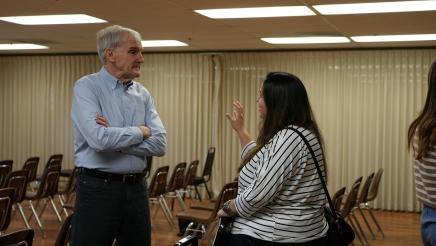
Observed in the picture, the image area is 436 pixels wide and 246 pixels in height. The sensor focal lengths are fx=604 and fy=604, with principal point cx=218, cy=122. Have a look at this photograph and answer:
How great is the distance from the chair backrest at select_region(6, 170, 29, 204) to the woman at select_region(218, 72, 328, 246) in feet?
16.0

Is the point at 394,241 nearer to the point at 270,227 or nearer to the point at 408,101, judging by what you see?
the point at 408,101

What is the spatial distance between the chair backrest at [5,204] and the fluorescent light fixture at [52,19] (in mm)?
2309

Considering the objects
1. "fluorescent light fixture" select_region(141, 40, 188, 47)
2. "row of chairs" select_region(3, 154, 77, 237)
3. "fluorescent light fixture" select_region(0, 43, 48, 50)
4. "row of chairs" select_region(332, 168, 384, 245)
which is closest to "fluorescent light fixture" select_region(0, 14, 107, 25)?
"row of chairs" select_region(3, 154, 77, 237)

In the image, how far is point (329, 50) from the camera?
10531 mm

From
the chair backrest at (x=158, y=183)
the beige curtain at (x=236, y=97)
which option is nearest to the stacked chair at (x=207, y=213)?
the chair backrest at (x=158, y=183)

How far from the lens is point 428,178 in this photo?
2174 millimetres

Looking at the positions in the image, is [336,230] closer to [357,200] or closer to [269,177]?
[269,177]

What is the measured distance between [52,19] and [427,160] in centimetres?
594

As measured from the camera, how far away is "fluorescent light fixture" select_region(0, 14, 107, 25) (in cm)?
703

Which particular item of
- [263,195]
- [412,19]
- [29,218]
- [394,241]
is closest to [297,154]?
[263,195]

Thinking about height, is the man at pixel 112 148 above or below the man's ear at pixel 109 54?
below

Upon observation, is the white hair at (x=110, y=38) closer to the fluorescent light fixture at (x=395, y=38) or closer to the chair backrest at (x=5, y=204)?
the chair backrest at (x=5, y=204)

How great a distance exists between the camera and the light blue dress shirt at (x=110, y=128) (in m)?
2.69

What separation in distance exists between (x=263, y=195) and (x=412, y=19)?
500cm
